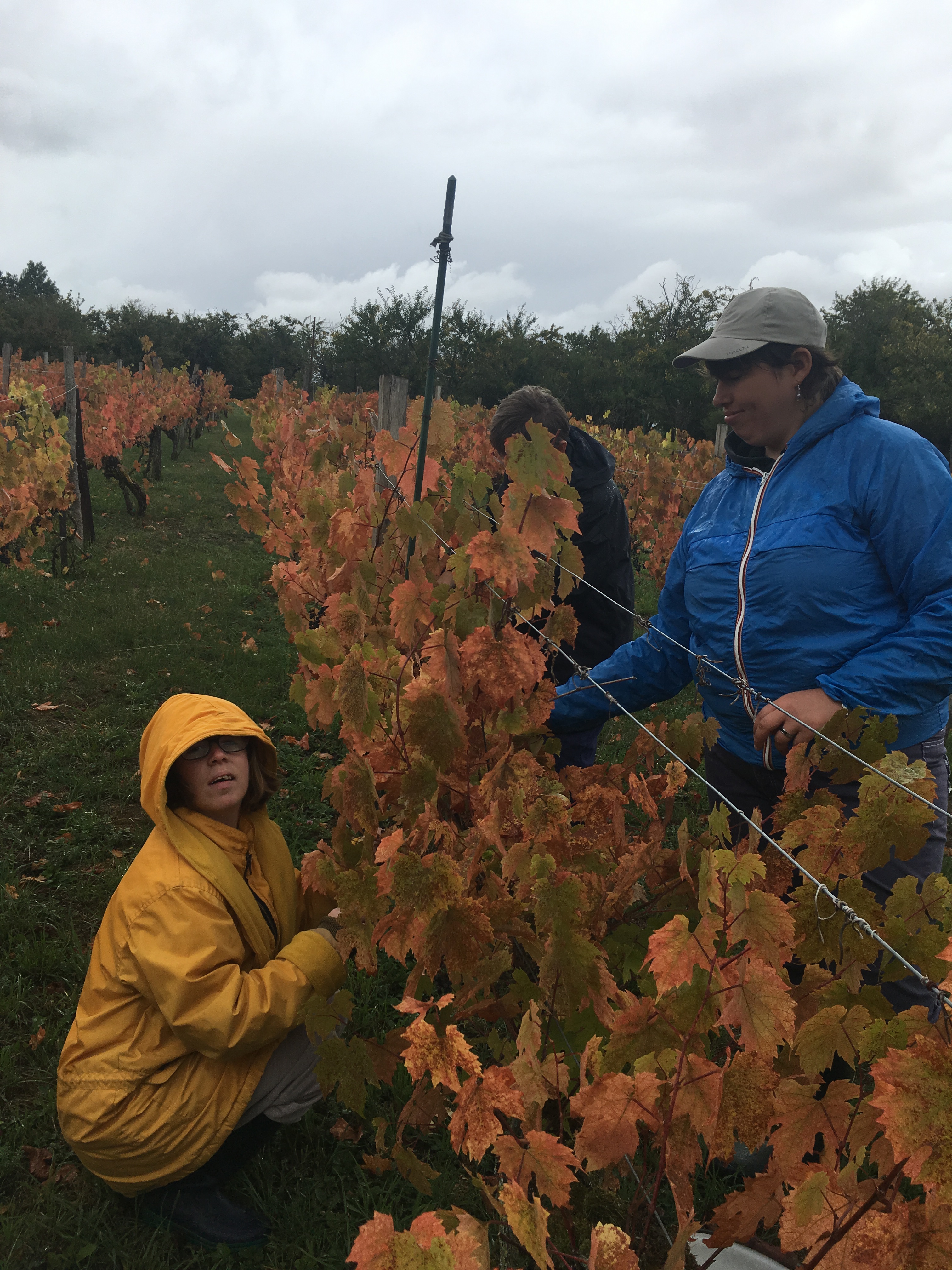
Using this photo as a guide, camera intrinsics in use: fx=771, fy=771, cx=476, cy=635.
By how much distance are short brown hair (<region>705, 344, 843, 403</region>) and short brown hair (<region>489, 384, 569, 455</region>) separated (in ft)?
3.28

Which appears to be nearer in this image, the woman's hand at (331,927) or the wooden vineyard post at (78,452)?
the woman's hand at (331,927)

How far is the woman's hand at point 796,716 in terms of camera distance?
151 cm

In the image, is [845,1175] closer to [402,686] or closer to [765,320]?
[402,686]

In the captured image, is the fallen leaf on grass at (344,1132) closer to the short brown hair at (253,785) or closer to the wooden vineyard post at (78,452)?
the short brown hair at (253,785)

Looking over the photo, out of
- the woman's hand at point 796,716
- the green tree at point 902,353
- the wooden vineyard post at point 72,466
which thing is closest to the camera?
the woman's hand at point 796,716

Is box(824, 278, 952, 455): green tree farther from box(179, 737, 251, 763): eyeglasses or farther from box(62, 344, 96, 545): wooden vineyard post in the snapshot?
box(179, 737, 251, 763): eyeglasses

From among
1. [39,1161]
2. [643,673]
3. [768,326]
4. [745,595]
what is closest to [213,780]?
[643,673]

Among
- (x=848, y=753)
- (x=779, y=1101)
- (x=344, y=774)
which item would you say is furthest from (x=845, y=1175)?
(x=344, y=774)

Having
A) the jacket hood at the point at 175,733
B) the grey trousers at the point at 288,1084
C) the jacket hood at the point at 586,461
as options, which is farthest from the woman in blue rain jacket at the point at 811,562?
the grey trousers at the point at 288,1084

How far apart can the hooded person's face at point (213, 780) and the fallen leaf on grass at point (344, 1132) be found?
40.4 inches

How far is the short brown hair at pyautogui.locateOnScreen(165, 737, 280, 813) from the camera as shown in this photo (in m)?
1.90

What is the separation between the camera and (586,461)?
2867 mm

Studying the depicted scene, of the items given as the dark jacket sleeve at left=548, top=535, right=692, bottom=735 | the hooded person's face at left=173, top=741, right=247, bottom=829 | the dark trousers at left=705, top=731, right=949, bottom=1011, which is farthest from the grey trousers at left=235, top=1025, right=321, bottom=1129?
the dark trousers at left=705, top=731, right=949, bottom=1011

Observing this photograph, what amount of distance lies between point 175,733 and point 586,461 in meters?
1.78
